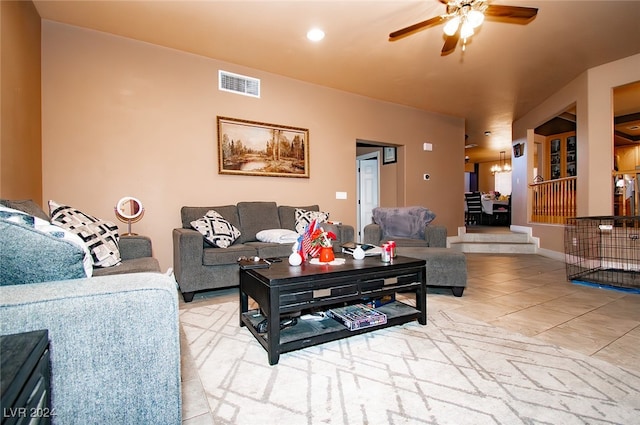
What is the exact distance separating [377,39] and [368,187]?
385 cm

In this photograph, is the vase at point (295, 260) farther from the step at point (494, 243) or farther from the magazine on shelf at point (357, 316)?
the step at point (494, 243)

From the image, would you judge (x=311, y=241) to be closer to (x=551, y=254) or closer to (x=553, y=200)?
(x=551, y=254)

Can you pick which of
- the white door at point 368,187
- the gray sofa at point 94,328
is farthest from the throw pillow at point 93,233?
the white door at point 368,187

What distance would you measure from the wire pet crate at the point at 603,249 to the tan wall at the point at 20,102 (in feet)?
18.4

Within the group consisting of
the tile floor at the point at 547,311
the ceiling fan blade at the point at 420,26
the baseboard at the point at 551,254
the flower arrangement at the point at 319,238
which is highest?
the ceiling fan blade at the point at 420,26

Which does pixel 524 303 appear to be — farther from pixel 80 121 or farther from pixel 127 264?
pixel 80 121

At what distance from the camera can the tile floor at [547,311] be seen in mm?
1852

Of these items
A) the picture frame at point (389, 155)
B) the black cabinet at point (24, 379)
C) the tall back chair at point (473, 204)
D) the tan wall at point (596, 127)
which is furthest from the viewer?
the tall back chair at point (473, 204)

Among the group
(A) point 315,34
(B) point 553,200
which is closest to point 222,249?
(A) point 315,34

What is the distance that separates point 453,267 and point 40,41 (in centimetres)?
468

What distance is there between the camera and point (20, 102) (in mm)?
2545

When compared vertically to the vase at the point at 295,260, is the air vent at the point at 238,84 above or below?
above

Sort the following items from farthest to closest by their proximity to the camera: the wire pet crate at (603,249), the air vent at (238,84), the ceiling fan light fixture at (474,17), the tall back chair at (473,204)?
the tall back chair at (473,204)
the air vent at (238,84)
the wire pet crate at (603,249)
the ceiling fan light fixture at (474,17)

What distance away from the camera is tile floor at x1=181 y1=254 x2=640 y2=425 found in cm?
185
